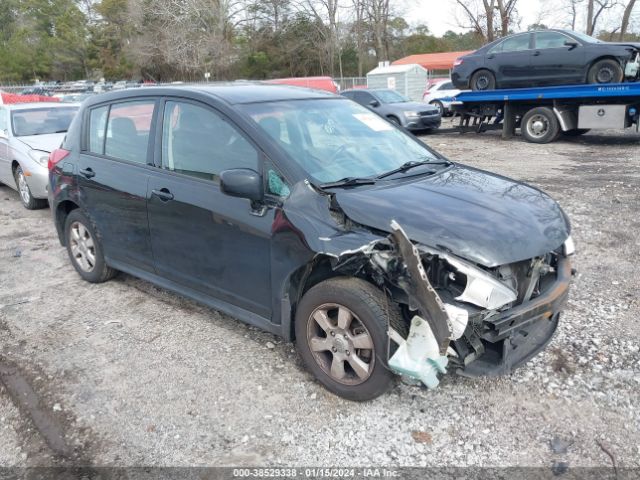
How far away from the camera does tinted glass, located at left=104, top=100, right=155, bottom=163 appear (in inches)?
166

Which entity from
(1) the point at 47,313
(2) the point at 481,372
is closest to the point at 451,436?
(2) the point at 481,372

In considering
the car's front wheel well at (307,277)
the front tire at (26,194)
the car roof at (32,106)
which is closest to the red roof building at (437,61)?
the car roof at (32,106)

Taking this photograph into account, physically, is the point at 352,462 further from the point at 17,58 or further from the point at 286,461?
the point at 17,58

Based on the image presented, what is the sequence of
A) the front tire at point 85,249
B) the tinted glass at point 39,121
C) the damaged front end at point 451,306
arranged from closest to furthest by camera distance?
the damaged front end at point 451,306 < the front tire at point 85,249 < the tinted glass at point 39,121

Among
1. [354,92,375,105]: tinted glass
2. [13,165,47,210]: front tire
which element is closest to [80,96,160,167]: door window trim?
[13,165,47,210]: front tire

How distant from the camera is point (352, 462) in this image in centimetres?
276

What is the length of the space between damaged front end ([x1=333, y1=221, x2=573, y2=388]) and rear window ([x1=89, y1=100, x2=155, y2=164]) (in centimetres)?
213

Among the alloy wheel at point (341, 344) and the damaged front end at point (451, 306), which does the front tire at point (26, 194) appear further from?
the damaged front end at point (451, 306)

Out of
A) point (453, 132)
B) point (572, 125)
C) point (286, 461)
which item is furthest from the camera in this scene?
point (453, 132)

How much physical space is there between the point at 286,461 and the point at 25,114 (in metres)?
8.20

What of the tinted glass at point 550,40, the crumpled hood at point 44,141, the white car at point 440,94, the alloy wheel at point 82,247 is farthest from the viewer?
the white car at point 440,94

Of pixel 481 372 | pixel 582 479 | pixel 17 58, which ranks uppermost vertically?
pixel 17 58

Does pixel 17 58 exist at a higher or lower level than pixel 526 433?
higher

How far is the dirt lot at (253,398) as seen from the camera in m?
2.85
